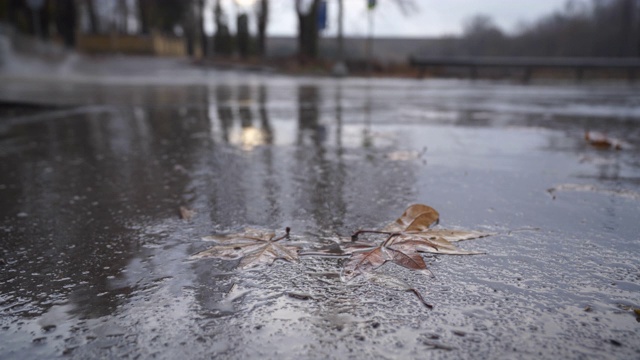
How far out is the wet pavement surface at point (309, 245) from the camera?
1.07 metres

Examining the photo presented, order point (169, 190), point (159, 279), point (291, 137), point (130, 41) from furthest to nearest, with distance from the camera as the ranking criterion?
1. point (130, 41)
2. point (291, 137)
3. point (169, 190)
4. point (159, 279)

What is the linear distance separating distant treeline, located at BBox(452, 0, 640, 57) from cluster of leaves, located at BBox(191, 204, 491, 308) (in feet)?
101

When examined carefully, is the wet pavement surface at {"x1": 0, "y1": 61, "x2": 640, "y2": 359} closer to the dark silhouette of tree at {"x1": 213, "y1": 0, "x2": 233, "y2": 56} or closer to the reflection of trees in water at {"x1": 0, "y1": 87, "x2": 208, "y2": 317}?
the reflection of trees in water at {"x1": 0, "y1": 87, "x2": 208, "y2": 317}

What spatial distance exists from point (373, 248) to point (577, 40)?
36047mm

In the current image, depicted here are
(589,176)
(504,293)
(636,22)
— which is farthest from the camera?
(636,22)

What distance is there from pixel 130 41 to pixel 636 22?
112 ft

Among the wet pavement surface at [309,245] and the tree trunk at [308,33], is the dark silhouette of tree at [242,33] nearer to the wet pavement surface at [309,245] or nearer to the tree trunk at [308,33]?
the tree trunk at [308,33]

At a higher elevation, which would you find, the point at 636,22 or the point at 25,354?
the point at 636,22

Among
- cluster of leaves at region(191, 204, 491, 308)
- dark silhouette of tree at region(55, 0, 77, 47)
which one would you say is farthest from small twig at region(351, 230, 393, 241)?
dark silhouette of tree at region(55, 0, 77, 47)

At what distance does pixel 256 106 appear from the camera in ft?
24.1

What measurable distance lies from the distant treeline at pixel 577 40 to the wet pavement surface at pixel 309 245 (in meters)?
29.7

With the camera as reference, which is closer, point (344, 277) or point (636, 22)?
point (344, 277)

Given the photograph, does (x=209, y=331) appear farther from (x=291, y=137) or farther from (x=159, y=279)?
(x=291, y=137)

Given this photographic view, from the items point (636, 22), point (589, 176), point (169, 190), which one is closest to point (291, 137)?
point (169, 190)
